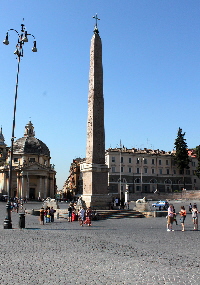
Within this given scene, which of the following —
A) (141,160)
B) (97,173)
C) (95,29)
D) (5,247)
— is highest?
(95,29)

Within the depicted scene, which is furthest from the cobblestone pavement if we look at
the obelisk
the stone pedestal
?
the obelisk

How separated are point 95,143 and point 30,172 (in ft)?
181

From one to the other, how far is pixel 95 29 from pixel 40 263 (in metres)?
20.2

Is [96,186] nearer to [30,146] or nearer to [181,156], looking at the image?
[181,156]

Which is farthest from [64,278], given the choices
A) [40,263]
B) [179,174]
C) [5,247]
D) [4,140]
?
[4,140]

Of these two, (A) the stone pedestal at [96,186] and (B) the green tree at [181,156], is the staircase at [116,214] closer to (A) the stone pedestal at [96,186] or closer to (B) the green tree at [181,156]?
(A) the stone pedestal at [96,186]

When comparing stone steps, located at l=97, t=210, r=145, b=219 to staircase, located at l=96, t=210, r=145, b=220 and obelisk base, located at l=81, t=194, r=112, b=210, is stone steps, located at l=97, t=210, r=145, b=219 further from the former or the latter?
obelisk base, located at l=81, t=194, r=112, b=210

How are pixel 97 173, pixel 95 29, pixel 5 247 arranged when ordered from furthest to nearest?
pixel 95 29 < pixel 97 173 < pixel 5 247

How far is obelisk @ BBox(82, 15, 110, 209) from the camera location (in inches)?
902

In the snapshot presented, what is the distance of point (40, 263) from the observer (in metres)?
7.79

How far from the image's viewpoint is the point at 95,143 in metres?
22.9

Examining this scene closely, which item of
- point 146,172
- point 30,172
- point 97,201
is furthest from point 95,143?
point 30,172

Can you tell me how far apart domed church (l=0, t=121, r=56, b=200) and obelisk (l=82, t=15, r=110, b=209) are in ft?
171

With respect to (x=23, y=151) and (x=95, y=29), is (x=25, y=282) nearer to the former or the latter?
(x=95, y=29)
